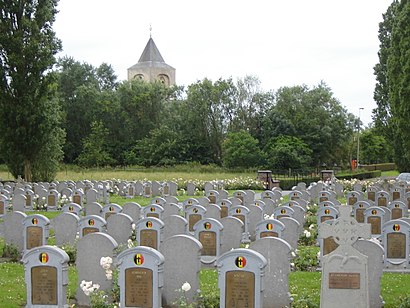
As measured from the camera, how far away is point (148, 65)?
84.7m

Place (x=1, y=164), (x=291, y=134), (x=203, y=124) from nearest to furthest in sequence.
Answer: (x=1, y=164) < (x=291, y=134) < (x=203, y=124)

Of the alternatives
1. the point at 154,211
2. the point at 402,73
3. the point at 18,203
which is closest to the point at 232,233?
the point at 154,211

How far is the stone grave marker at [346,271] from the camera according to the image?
796cm

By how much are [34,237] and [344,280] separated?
25.7ft

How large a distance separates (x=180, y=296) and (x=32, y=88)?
84.5ft

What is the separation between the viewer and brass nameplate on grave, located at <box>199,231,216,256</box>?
13051 mm

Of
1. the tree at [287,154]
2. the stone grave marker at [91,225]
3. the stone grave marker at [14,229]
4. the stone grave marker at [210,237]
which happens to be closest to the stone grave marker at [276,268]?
the stone grave marker at [210,237]

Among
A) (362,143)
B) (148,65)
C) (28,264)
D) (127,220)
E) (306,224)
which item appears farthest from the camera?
(148,65)

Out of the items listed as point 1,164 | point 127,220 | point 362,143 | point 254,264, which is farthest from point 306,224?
point 362,143

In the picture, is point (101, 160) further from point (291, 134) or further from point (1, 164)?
point (291, 134)

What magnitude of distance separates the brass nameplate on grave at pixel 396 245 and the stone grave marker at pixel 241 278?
215 inches

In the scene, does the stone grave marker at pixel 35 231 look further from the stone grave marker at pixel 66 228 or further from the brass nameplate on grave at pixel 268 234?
the brass nameplate on grave at pixel 268 234

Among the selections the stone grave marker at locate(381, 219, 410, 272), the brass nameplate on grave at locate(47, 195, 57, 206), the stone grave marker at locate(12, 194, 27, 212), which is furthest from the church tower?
the stone grave marker at locate(381, 219, 410, 272)

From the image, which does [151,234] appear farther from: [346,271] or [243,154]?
[243,154]
